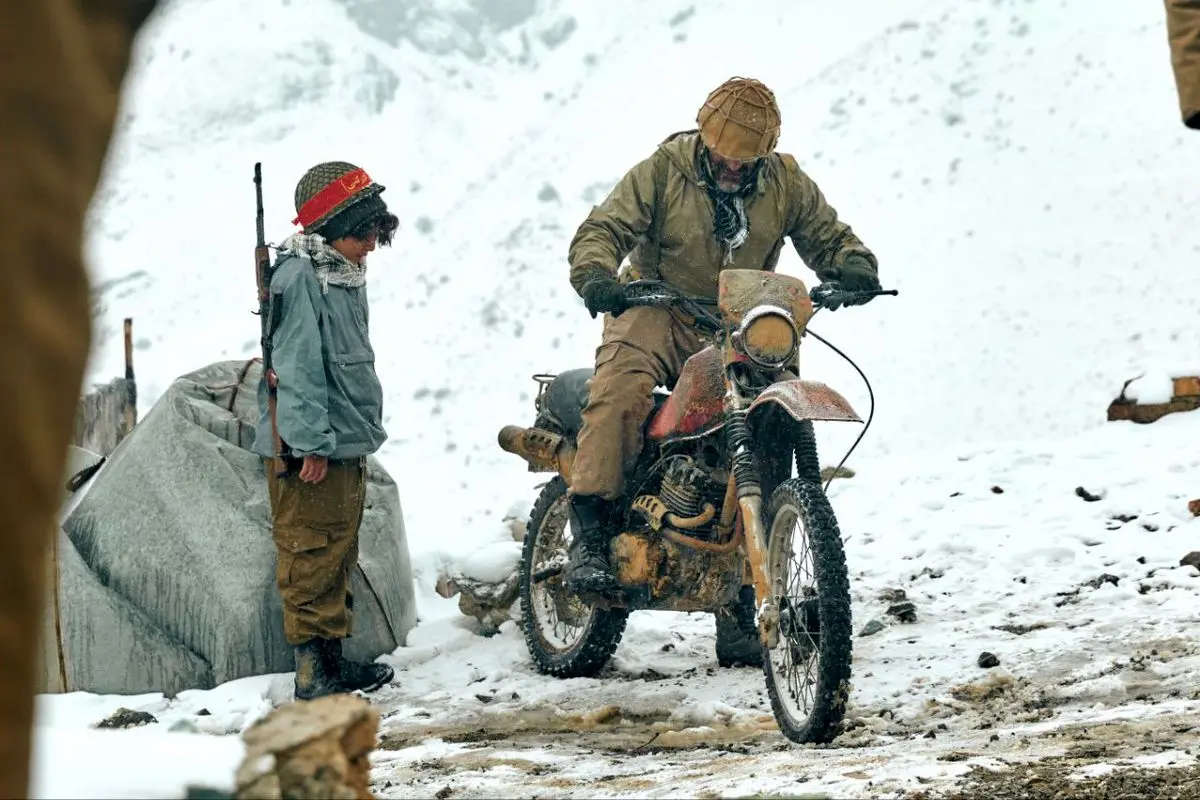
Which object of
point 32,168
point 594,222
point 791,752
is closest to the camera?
point 32,168

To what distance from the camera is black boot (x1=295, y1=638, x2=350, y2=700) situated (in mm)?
6500

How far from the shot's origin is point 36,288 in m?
1.16

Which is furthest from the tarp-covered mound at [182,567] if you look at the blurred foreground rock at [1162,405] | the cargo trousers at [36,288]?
the cargo trousers at [36,288]

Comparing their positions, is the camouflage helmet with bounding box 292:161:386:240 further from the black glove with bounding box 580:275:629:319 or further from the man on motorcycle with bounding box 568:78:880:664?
the black glove with bounding box 580:275:629:319

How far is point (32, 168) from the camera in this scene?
3.80 feet

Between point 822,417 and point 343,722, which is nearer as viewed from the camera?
point 343,722

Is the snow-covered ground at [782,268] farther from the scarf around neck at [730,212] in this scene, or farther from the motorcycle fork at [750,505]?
the scarf around neck at [730,212]

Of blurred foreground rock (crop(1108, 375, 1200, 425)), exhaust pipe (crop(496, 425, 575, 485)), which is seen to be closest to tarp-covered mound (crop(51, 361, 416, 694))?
exhaust pipe (crop(496, 425, 575, 485))

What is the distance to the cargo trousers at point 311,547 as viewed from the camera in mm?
6527

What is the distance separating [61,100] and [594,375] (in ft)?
17.8

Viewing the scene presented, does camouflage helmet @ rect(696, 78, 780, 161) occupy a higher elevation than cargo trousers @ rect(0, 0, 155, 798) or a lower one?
higher

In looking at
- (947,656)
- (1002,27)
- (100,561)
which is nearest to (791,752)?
(947,656)

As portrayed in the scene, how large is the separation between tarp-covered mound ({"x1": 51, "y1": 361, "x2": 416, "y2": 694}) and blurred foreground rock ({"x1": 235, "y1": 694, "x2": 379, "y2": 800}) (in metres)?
4.17

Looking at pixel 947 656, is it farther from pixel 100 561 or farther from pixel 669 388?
pixel 100 561
